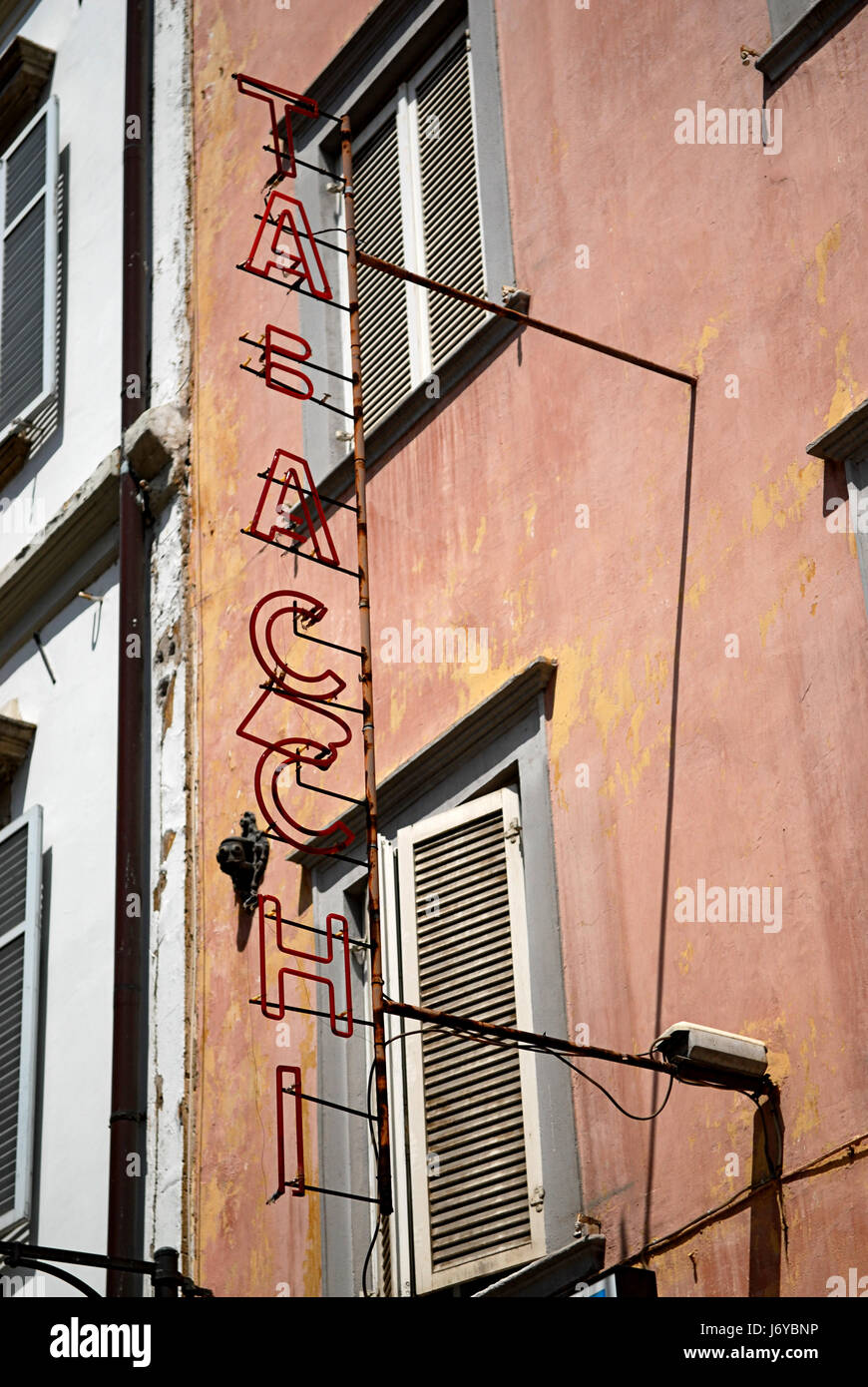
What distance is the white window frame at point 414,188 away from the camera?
9484 millimetres

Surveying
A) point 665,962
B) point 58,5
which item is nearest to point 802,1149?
point 665,962

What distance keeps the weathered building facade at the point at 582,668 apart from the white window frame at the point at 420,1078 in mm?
16

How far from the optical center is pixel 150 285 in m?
11.8

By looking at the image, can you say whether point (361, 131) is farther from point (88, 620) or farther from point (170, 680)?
point (88, 620)

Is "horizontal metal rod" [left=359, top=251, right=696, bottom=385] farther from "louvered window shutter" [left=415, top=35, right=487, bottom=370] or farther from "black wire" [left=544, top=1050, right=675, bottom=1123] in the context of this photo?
"black wire" [left=544, top=1050, right=675, bottom=1123]

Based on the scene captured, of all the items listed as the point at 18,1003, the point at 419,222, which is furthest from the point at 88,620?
the point at 419,222

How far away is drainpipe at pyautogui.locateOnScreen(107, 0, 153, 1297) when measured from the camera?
950 centimetres

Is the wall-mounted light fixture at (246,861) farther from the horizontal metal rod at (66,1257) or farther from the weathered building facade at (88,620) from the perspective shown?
the horizontal metal rod at (66,1257)

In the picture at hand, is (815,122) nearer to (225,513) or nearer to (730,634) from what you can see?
(730,634)

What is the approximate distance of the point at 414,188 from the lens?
390 inches

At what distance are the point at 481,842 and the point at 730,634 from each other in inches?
55.6

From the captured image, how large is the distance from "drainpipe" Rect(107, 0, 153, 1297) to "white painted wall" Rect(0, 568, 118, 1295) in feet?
0.66

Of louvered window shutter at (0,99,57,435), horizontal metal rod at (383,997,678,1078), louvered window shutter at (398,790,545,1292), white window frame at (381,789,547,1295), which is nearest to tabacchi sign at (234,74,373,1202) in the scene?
white window frame at (381,789,547,1295)

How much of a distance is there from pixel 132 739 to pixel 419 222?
2.67 m
